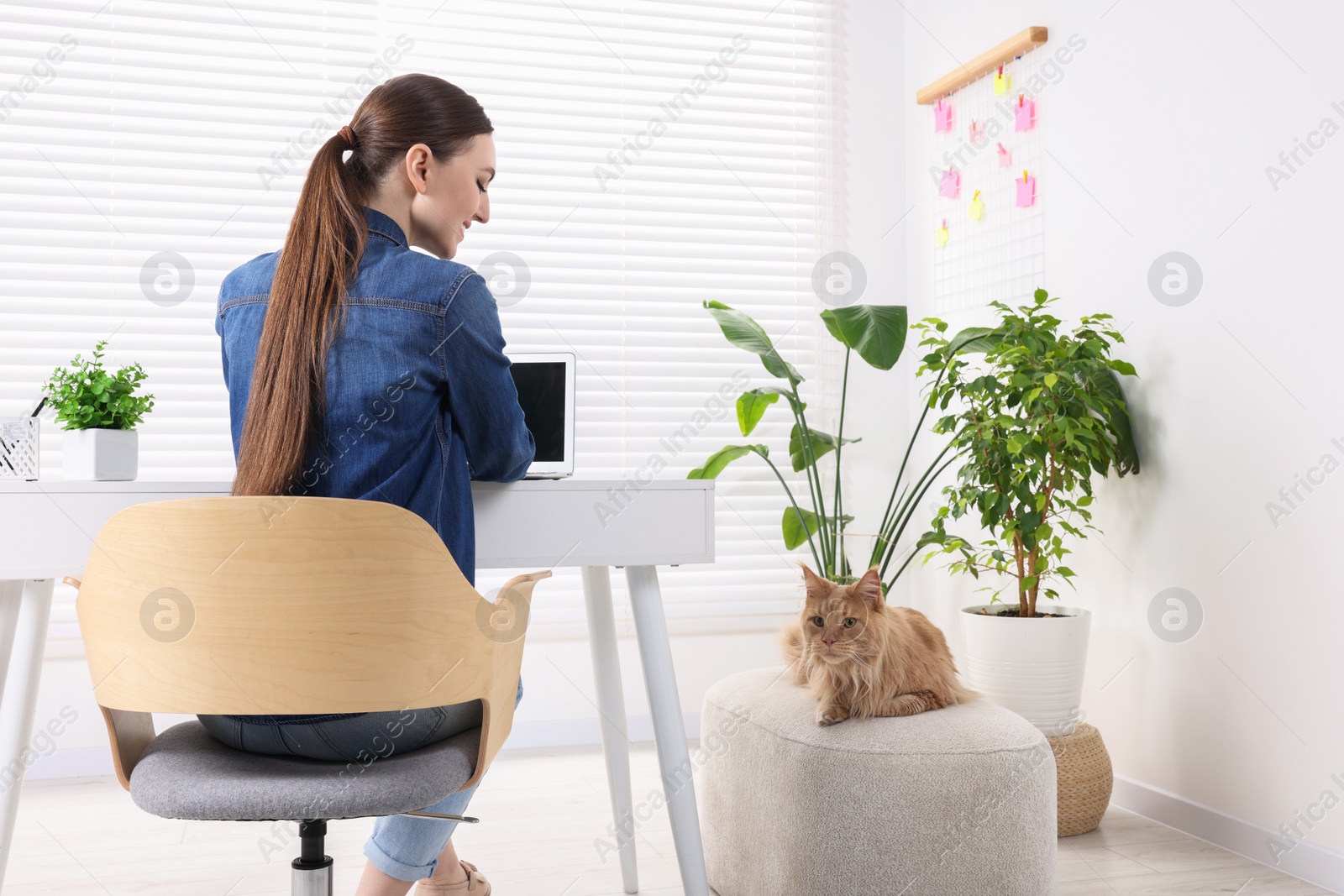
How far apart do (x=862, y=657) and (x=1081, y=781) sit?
835mm

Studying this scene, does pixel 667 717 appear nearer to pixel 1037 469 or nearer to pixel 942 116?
pixel 1037 469

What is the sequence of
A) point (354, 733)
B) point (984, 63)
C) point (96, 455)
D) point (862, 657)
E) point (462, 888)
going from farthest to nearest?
point (984, 63) < point (462, 888) < point (862, 657) < point (96, 455) < point (354, 733)

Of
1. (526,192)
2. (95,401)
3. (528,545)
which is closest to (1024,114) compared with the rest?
(526,192)

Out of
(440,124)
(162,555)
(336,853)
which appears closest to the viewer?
(162,555)

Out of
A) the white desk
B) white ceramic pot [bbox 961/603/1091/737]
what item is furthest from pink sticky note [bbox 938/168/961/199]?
the white desk

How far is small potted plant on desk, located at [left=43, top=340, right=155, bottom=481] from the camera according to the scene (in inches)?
58.7

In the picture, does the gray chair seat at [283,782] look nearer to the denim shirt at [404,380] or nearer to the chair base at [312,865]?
the chair base at [312,865]

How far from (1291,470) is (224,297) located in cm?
192

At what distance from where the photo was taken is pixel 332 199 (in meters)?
1.21

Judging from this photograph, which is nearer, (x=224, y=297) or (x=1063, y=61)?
(x=224, y=297)

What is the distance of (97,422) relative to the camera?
1.51 meters

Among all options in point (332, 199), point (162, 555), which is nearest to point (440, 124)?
point (332, 199)

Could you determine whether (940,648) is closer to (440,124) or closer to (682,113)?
(440,124)

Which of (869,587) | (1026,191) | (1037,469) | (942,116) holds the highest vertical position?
(942,116)
